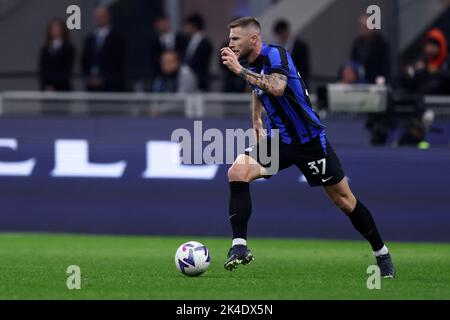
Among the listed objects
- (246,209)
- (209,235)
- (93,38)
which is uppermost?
(93,38)

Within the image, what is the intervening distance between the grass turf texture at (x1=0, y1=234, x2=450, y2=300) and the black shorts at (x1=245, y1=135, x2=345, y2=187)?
0.88 meters

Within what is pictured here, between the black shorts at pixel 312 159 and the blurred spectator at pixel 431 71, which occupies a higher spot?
the blurred spectator at pixel 431 71

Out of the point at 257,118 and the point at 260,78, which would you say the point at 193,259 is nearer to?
the point at 257,118

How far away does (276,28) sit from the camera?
60.6 feet

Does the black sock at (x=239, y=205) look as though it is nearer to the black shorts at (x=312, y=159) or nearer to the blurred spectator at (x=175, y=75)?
the black shorts at (x=312, y=159)

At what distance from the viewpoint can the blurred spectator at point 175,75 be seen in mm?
19438

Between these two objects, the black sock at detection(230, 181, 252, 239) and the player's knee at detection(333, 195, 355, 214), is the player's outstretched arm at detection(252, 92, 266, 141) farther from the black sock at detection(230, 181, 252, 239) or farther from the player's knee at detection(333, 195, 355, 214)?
the player's knee at detection(333, 195, 355, 214)

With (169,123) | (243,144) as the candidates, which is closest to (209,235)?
(243,144)

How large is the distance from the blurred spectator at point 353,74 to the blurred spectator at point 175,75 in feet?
8.83

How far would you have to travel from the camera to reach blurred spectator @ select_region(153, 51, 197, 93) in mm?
19438

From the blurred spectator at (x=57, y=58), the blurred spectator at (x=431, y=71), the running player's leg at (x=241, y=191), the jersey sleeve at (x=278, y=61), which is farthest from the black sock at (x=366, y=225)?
the blurred spectator at (x=57, y=58)
